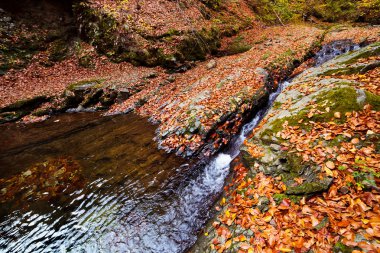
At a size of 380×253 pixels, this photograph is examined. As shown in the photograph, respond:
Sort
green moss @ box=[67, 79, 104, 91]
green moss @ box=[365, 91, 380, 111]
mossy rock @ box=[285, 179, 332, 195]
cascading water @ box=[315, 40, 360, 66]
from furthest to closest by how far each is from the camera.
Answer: green moss @ box=[67, 79, 104, 91], cascading water @ box=[315, 40, 360, 66], green moss @ box=[365, 91, 380, 111], mossy rock @ box=[285, 179, 332, 195]

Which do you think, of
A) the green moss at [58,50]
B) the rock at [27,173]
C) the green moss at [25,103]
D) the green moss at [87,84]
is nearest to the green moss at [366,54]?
the rock at [27,173]

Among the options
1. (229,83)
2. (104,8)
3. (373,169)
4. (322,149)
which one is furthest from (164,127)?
(104,8)

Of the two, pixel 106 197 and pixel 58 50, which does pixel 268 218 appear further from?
pixel 58 50

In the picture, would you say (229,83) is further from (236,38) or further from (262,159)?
(236,38)

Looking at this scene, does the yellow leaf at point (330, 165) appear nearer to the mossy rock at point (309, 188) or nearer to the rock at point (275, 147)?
the mossy rock at point (309, 188)

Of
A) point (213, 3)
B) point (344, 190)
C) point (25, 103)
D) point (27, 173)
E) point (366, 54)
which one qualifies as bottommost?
point (27, 173)

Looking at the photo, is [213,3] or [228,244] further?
[213,3]

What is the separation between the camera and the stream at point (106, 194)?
4.21m

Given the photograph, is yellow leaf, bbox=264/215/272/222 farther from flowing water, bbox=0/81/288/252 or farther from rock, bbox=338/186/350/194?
flowing water, bbox=0/81/288/252

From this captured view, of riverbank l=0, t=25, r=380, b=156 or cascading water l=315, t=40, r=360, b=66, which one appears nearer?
riverbank l=0, t=25, r=380, b=156

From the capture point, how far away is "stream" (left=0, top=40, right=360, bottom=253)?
4215 millimetres

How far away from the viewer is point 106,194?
5.31m

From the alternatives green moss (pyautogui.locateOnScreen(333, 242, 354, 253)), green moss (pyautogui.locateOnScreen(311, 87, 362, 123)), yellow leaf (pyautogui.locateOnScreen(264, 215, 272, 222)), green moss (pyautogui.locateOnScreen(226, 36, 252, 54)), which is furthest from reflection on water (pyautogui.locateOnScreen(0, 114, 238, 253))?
green moss (pyautogui.locateOnScreen(226, 36, 252, 54))

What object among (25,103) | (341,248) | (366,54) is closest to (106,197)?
(341,248)
